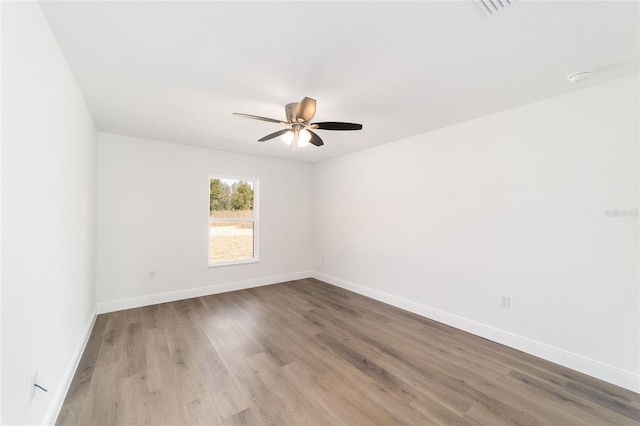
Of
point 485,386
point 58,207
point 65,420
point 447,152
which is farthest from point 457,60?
point 65,420

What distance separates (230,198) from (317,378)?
3429mm

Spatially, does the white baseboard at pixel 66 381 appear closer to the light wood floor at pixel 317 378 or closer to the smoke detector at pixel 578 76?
the light wood floor at pixel 317 378

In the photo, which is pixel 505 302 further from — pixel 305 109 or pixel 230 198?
pixel 230 198

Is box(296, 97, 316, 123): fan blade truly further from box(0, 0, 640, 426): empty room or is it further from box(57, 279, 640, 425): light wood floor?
box(57, 279, 640, 425): light wood floor

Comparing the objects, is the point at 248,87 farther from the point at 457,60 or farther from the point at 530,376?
the point at 530,376

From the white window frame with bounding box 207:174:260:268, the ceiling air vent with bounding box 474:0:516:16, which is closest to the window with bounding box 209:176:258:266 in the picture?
the white window frame with bounding box 207:174:260:268

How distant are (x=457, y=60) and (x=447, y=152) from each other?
154 cm

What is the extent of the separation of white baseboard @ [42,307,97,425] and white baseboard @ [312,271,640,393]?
141 inches

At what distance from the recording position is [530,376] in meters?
2.16

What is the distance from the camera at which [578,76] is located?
6.63 ft

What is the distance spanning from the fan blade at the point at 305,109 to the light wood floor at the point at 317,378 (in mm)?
2232

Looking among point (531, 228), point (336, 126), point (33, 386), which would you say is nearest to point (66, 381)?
point (33, 386)

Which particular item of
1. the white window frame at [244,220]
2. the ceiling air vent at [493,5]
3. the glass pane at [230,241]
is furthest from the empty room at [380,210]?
the glass pane at [230,241]

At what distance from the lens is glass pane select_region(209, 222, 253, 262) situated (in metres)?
4.45
